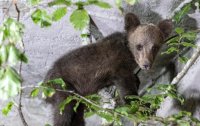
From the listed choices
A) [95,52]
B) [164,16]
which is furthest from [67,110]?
[164,16]

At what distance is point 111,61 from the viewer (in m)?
3.92

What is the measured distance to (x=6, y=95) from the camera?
1202 millimetres

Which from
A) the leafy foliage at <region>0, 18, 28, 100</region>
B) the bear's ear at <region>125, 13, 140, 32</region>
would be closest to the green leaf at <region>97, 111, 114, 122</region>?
the leafy foliage at <region>0, 18, 28, 100</region>

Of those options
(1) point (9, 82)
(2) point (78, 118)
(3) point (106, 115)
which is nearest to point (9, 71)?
(1) point (9, 82)

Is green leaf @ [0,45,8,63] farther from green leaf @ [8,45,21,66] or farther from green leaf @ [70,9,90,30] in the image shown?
green leaf @ [70,9,90,30]

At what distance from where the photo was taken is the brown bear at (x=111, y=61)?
12.5ft

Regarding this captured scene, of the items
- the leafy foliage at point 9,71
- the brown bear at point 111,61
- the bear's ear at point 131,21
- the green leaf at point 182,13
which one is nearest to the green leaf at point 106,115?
the leafy foliage at point 9,71

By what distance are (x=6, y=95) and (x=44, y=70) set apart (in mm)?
3875

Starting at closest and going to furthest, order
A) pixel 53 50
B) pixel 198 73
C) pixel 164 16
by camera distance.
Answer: pixel 198 73 → pixel 164 16 → pixel 53 50

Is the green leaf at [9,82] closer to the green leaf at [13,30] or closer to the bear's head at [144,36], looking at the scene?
the green leaf at [13,30]

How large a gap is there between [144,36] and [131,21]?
21 centimetres

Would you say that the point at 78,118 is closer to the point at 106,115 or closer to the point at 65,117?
the point at 65,117

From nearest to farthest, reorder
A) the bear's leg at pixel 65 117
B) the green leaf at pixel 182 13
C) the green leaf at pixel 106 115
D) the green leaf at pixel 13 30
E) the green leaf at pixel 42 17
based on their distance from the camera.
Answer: the green leaf at pixel 13 30 → the green leaf at pixel 42 17 → the green leaf at pixel 106 115 → the green leaf at pixel 182 13 → the bear's leg at pixel 65 117

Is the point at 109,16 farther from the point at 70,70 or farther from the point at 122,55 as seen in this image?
the point at 70,70
